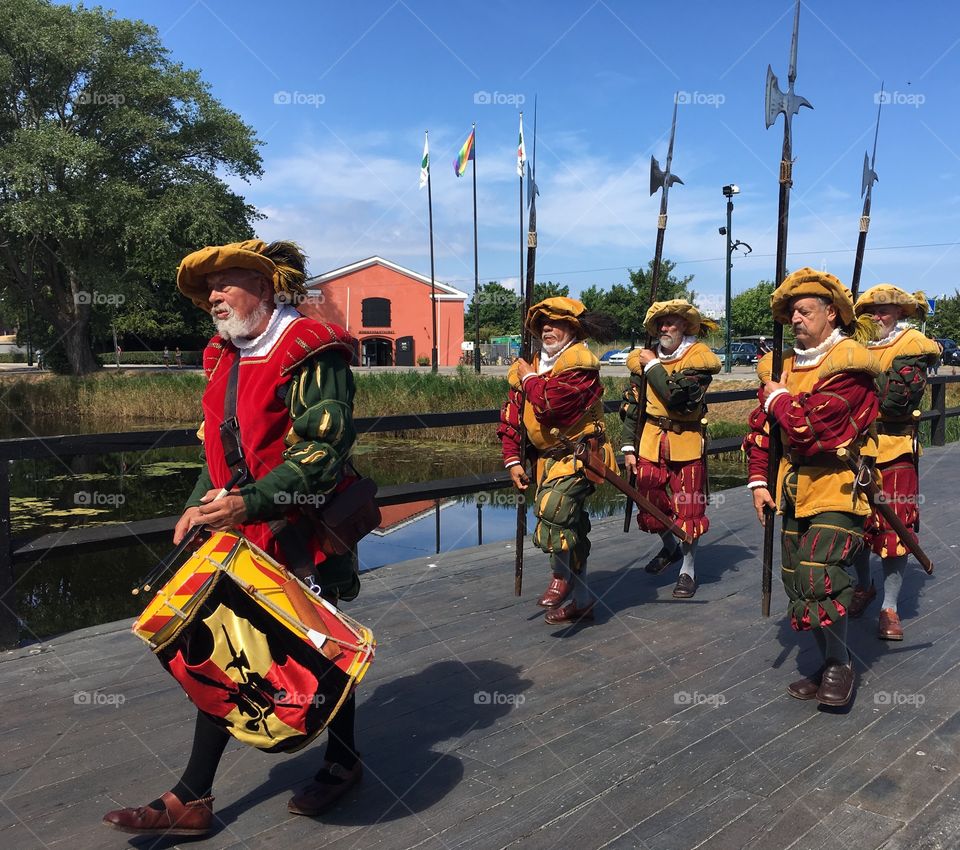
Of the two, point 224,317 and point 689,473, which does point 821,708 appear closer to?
point 689,473

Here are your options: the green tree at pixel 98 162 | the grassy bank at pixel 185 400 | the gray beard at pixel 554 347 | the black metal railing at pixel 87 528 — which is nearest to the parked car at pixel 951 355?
the grassy bank at pixel 185 400

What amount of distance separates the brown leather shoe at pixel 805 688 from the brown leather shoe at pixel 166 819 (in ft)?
7.89

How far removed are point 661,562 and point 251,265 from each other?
4.00 m

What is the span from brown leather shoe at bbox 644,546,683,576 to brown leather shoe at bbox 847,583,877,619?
1251mm

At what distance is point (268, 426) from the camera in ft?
8.70

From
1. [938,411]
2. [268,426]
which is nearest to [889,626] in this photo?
[268,426]

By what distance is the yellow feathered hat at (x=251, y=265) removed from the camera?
8.67ft

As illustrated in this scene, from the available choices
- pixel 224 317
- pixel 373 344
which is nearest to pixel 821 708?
pixel 224 317

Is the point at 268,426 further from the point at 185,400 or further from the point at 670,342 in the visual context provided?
the point at 185,400

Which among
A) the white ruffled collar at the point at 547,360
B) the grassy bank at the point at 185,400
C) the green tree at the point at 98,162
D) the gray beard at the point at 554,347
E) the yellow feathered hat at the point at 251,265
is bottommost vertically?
the grassy bank at the point at 185,400

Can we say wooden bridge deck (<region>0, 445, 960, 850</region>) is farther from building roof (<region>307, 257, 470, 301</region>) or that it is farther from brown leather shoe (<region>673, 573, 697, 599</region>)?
building roof (<region>307, 257, 470, 301</region>)

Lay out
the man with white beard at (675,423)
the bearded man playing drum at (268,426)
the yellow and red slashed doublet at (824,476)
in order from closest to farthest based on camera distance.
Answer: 1. the bearded man playing drum at (268,426)
2. the yellow and red slashed doublet at (824,476)
3. the man with white beard at (675,423)

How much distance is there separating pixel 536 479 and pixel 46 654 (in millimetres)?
2575

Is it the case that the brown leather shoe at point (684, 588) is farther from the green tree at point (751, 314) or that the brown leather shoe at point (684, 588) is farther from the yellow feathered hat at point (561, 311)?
the green tree at point (751, 314)
